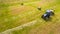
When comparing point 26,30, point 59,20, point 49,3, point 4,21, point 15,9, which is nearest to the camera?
point 26,30

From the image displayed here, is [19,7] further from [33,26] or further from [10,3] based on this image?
→ [33,26]

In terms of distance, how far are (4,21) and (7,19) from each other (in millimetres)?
763

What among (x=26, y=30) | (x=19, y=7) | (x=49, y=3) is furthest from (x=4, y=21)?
(x=49, y=3)

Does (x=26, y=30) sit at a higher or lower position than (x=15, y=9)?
lower

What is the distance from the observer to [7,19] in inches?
871

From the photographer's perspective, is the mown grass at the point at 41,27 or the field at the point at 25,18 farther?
the field at the point at 25,18

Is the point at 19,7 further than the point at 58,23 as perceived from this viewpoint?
Yes

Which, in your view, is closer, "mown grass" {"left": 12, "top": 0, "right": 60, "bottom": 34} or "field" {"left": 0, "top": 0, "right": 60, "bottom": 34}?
"mown grass" {"left": 12, "top": 0, "right": 60, "bottom": 34}

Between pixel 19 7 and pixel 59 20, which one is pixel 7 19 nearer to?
pixel 19 7

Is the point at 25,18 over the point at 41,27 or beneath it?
over

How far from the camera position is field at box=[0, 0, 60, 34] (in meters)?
20.2

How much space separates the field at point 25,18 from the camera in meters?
20.2

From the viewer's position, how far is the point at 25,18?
2297 centimetres

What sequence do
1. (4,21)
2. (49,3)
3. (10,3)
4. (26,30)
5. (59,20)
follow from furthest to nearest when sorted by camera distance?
(49,3), (10,3), (59,20), (4,21), (26,30)
